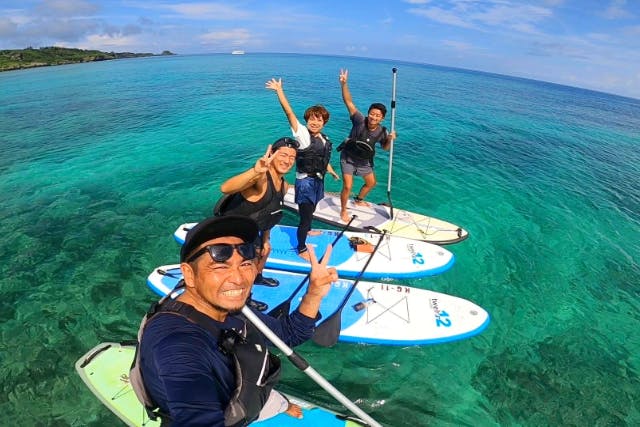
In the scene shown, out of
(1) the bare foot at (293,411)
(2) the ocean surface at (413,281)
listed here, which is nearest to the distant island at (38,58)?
(2) the ocean surface at (413,281)

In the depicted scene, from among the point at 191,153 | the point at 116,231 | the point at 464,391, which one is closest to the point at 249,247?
the point at 464,391

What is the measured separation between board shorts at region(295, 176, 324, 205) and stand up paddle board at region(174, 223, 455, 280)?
5.67ft

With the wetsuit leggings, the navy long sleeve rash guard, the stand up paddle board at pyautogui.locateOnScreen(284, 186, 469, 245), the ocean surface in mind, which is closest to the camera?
the navy long sleeve rash guard

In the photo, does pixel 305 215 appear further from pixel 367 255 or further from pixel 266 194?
pixel 266 194

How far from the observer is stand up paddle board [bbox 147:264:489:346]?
695 cm

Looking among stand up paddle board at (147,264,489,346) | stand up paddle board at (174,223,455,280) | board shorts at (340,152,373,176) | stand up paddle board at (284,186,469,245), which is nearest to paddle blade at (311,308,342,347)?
stand up paddle board at (147,264,489,346)

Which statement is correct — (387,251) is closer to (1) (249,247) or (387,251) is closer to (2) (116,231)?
(1) (249,247)

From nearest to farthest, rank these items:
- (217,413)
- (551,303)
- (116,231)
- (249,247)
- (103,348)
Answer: (217,413), (249,247), (103,348), (551,303), (116,231)

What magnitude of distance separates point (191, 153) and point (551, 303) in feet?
58.1

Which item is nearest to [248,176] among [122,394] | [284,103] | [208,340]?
[208,340]

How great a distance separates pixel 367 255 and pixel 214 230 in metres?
7.12

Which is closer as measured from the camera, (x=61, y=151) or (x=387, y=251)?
(x=387, y=251)

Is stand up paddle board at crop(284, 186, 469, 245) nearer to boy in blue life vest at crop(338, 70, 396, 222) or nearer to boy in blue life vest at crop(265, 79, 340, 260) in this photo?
boy in blue life vest at crop(338, 70, 396, 222)

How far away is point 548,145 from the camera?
2573cm
